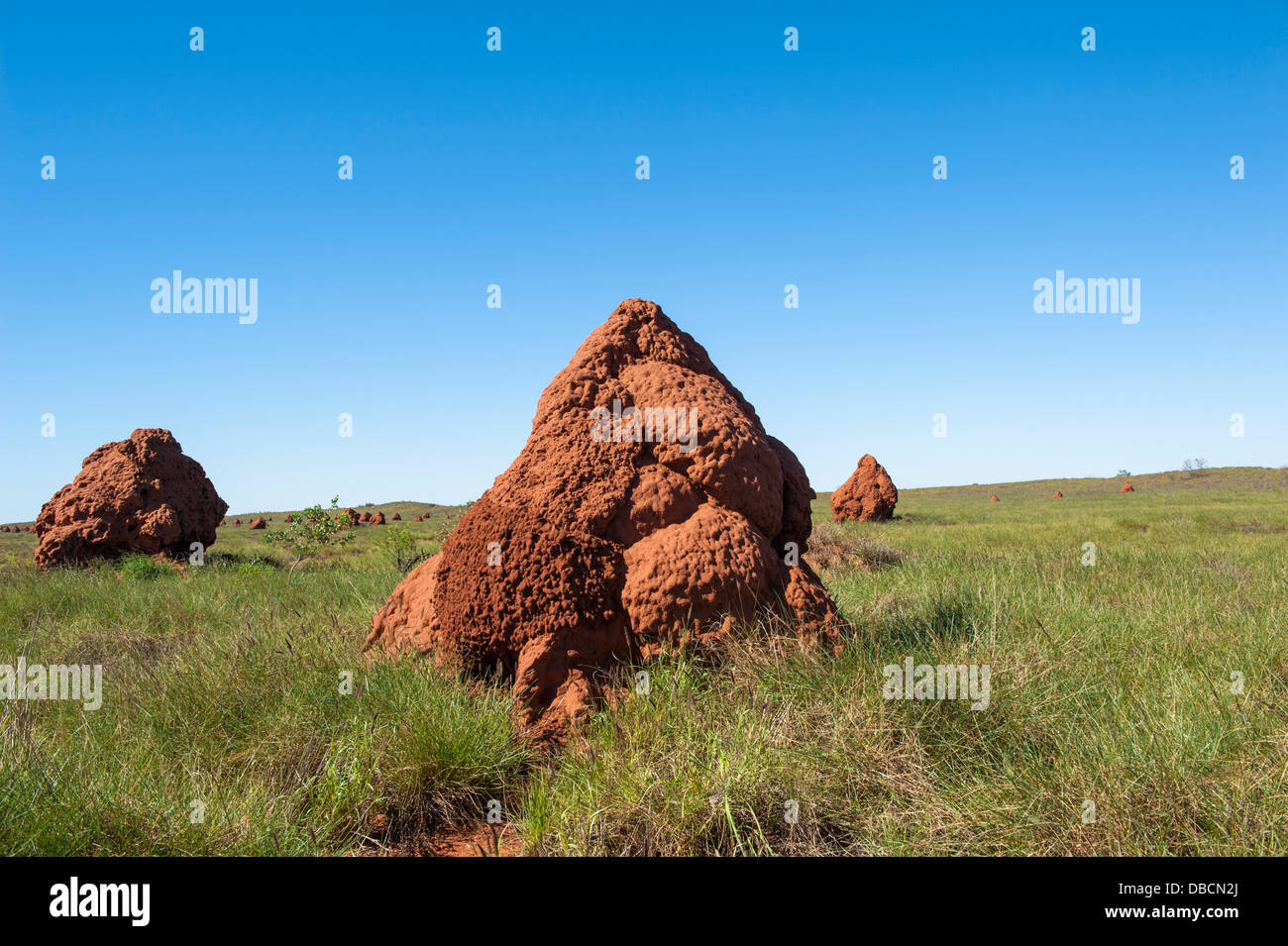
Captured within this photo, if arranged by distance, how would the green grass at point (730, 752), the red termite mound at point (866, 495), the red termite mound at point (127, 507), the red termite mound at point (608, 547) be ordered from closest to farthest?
the green grass at point (730, 752)
the red termite mound at point (608, 547)
the red termite mound at point (127, 507)
the red termite mound at point (866, 495)

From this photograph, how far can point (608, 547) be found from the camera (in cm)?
386

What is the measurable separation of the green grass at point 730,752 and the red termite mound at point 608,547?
0.23 m

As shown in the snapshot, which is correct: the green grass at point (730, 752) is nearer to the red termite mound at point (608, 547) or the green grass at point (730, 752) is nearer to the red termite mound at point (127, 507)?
the red termite mound at point (608, 547)

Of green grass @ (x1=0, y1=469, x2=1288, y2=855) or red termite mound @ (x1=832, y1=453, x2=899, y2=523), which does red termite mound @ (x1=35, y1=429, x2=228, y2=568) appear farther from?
red termite mound @ (x1=832, y1=453, x2=899, y2=523)

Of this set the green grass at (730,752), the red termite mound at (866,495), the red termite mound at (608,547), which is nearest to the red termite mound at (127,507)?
the green grass at (730,752)

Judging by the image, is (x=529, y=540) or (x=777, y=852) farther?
(x=529, y=540)

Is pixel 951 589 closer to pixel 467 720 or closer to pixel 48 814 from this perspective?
pixel 467 720

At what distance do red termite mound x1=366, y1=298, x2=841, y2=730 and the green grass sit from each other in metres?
0.23

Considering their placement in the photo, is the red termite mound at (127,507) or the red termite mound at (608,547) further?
the red termite mound at (127,507)

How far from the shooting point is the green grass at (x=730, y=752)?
245cm
